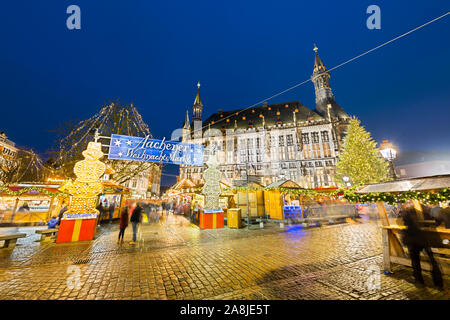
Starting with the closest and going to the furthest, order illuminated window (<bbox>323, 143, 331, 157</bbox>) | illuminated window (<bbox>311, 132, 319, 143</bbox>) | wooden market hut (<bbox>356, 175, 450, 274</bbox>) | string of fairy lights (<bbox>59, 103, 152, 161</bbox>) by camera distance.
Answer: wooden market hut (<bbox>356, 175, 450, 274</bbox>) → string of fairy lights (<bbox>59, 103, 152, 161</bbox>) → illuminated window (<bbox>323, 143, 331, 157</bbox>) → illuminated window (<bbox>311, 132, 319, 143</bbox>)

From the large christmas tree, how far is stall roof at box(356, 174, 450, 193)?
23.9 meters

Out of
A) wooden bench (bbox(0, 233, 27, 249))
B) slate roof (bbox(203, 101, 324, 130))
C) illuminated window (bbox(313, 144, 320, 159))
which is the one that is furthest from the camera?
slate roof (bbox(203, 101, 324, 130))

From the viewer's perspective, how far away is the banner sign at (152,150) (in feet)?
29.3

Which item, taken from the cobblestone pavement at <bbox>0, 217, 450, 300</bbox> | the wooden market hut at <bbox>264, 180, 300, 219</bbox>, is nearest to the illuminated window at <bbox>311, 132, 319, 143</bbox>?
the wooden market hut at <bbox>264, 180, 300, 219</bbox>

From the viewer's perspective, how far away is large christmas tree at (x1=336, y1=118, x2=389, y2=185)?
77.8ft

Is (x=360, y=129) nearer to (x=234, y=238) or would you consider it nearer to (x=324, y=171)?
(x=324, y=171)

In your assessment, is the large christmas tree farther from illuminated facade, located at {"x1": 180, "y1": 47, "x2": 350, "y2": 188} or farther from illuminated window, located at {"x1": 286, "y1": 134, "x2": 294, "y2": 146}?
illuminated window, located at {"x1": 286, "y1": 134, "x2": 294, "y2": 146}

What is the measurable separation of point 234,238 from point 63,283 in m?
5.92

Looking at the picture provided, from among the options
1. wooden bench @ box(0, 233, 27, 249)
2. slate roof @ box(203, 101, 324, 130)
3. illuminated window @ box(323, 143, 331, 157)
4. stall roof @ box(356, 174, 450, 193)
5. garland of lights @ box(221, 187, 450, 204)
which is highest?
slate roof @ box(203, 101, 324, 130)

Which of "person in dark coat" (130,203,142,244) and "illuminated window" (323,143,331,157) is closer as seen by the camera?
"person in dark coat" (130,203,142,244)

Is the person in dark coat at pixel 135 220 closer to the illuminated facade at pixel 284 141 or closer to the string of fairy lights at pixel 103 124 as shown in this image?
the string of fairy lights at pixel 103 124

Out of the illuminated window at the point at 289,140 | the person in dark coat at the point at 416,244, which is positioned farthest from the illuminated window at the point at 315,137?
the person in dark coat at the point at 416,244

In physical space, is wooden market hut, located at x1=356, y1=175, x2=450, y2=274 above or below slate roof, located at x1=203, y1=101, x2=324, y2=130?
below

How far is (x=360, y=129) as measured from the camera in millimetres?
25281
